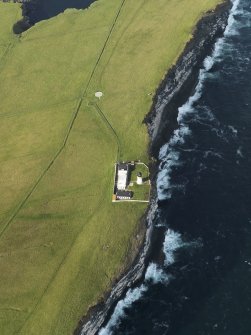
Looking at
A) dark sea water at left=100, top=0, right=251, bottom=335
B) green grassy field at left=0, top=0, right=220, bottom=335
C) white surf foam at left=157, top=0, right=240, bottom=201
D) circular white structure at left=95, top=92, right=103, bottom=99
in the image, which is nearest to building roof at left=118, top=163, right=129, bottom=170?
green grassy field at left=0, top=0, right=220, bottom=335

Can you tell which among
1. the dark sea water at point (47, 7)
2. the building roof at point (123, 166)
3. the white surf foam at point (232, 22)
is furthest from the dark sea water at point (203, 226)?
the dark sea water at point (47, 7)

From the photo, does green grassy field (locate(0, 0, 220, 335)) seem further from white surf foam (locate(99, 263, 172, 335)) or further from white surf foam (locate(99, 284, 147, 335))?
white surf foam (locate(99, 263, 172, 335))

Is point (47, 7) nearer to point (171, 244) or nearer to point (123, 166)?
point (123, 166)

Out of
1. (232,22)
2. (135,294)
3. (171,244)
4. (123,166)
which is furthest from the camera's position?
(232,22)

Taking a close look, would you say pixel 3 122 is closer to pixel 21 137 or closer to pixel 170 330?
pixel 21 137

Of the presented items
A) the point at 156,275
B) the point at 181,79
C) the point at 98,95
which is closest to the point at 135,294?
the point at 156,275
